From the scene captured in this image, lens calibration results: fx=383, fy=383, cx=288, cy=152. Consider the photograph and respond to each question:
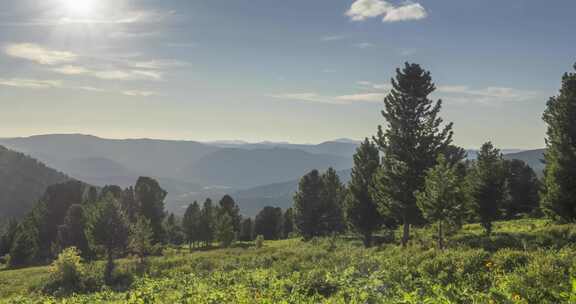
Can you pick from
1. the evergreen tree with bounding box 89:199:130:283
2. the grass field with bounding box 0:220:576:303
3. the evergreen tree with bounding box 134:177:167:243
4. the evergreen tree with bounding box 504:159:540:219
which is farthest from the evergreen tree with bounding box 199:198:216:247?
the evergreen tree with bounding box 504:159:540:219

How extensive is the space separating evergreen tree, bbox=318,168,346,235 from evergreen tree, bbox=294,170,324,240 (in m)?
0.96

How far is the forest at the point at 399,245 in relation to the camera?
1493 centimetres

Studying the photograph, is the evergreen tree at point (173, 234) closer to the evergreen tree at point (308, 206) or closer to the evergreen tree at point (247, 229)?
the evergreen tree at point (247, 229)

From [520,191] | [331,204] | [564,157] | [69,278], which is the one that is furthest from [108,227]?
[520,191]

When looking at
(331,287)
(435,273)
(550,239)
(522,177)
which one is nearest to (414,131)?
(550,239)

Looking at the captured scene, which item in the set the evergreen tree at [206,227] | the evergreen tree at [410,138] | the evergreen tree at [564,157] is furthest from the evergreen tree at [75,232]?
the evergreen tree at [564,157]

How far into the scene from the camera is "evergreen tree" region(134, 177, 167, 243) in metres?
68.8

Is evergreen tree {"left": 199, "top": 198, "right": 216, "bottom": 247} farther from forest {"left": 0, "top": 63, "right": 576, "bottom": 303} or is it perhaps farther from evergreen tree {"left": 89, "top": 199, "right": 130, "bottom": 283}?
evergreen tree {"left": 89, "top": 199, "right": 130, "bottom": 283}

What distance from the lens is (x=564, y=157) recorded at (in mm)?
34062

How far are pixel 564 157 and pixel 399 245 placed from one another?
649 inches

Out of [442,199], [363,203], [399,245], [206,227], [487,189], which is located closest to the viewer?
[442,199]

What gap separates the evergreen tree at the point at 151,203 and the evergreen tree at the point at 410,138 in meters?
48.2

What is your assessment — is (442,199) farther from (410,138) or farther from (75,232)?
(75,232)

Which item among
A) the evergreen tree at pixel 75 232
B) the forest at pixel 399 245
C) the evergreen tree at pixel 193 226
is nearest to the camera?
the forest at pixel 399 245
